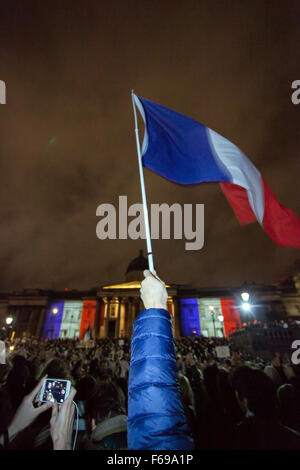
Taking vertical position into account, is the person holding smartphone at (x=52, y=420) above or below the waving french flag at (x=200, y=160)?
below

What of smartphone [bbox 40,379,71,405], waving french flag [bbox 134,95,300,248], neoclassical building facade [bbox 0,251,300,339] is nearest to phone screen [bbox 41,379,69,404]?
smartphone [bbox 40,379,71,405]

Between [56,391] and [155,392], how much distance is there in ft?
5.27

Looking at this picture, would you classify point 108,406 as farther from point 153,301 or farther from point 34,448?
point 153,301

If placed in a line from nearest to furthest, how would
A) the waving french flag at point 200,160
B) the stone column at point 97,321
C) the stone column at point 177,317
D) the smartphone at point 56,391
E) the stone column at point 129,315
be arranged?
the smartphone at point 56,391 < the waving french flag at point 200,160 < the stone column at point 129,315 < the stone column at point 97,321 < the stone column at point 177,317

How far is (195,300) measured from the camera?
6619 cm

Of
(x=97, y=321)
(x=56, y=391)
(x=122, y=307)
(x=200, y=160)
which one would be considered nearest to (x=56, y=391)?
(x=56, y=391)

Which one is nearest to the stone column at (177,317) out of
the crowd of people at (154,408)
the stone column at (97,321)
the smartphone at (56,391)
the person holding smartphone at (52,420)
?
the stone column at (97,321)

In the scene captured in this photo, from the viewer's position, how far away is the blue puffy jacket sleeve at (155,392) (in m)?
1.25

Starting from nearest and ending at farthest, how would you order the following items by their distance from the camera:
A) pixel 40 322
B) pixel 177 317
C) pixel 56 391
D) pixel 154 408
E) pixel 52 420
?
pixel 154 408 < pixel 52 420 < pixel 56 391 < pixel 177 317 < pixel 40 322

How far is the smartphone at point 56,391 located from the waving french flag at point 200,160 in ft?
14.7

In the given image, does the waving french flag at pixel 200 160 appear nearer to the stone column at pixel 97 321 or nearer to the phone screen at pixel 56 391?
the phone screen at pixel 56 391

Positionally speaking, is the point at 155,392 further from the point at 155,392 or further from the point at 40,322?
the point at 40,322

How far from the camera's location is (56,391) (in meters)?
2.33

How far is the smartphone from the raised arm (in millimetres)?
1270
